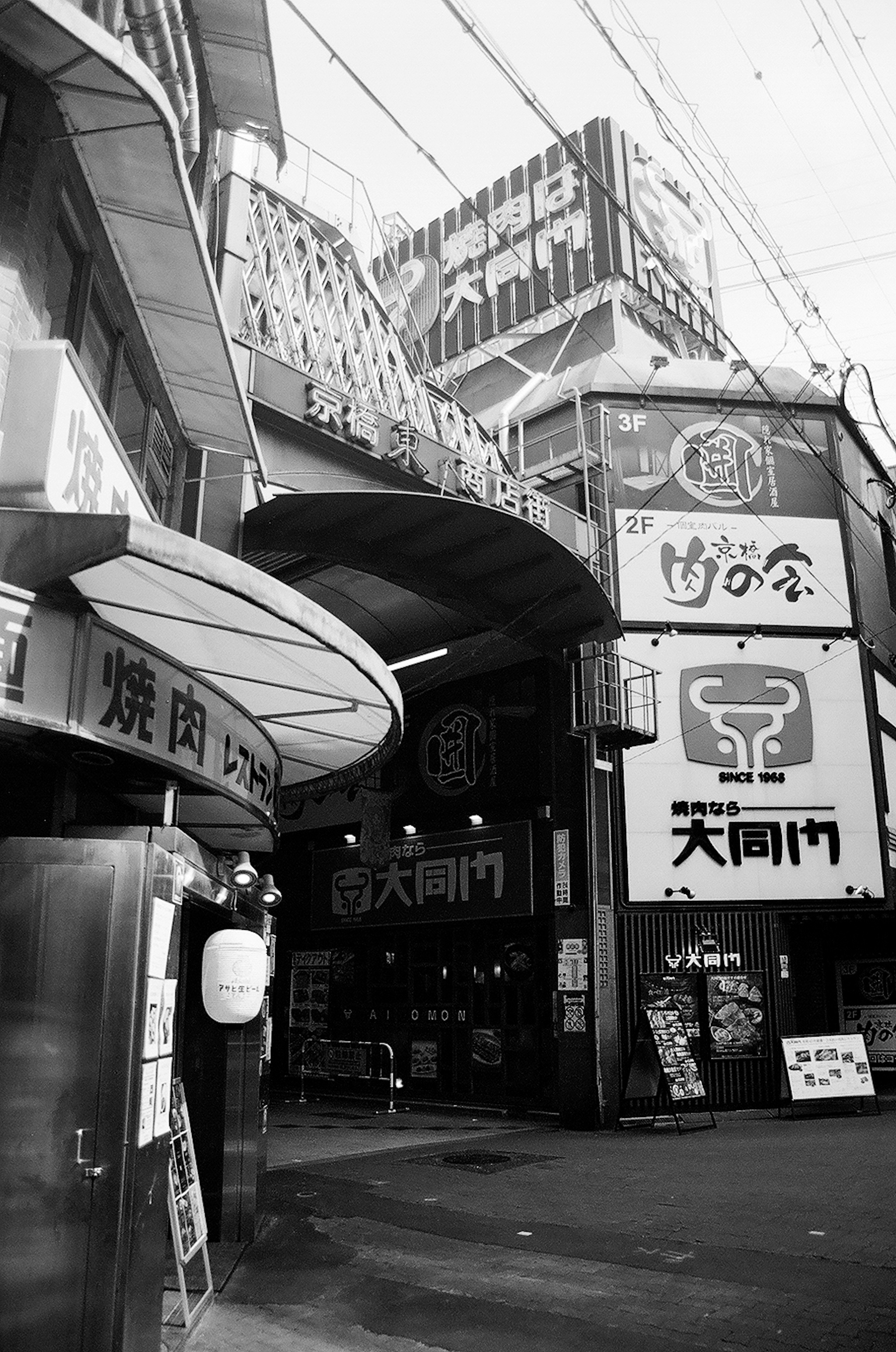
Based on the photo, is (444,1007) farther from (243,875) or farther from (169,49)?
(169,49)

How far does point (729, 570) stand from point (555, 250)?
14.0m

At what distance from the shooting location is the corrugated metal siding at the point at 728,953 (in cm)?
1603

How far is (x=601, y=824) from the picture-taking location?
652 inches

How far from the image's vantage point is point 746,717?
1762 centimetres

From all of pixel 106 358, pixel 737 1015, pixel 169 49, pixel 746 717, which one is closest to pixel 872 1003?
pixel 737 1015

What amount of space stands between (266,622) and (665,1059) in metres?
11.4

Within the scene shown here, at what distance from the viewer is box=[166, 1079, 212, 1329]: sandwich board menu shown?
621cm

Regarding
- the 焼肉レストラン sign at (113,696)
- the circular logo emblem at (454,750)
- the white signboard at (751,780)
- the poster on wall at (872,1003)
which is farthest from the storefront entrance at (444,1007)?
the 焼肉レストラン sign at (113,696)

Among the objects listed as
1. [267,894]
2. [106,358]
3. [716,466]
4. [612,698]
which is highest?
[716,466]

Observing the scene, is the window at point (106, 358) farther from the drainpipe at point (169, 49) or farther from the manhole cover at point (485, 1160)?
the manhole cover at point (485, 1160)

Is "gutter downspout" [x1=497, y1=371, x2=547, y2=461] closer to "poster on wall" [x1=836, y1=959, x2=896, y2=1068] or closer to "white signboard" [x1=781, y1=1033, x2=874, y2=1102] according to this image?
"white signboard" [x1=781, y1=1033, x2=874, y2=1102]

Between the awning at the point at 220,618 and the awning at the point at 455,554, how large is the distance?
148 inches

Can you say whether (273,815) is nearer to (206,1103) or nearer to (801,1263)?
(206,1103)

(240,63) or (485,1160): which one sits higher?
(240,63)
